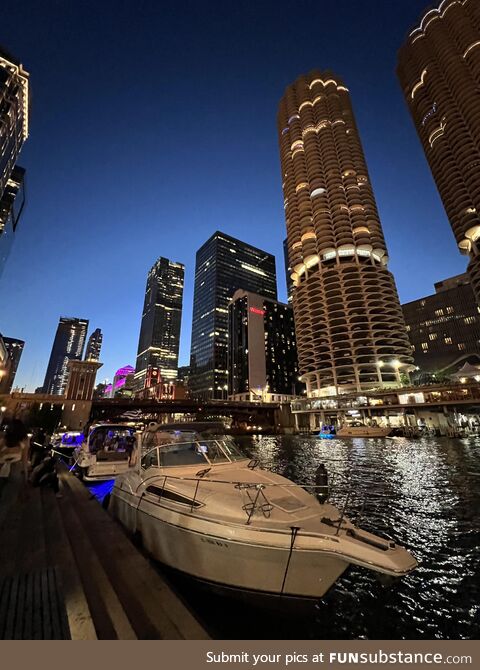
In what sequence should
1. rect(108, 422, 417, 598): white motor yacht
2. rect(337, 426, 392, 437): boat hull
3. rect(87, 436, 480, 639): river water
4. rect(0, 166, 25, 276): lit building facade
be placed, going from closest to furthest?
1. rect(108, 422, 417, 598): white motor yacht
2. rect(87, 436, 480, 639): river water
3. rect(337, 426, 392, 437): boat hull
4. rect(0, 166, 25, 276): lit building facade

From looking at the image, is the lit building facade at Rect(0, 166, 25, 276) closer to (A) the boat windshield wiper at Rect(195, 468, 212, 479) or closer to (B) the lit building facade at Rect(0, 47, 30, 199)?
(B) the lit building facade at Rect(0, 47, 30, 199)

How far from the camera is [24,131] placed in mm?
85875

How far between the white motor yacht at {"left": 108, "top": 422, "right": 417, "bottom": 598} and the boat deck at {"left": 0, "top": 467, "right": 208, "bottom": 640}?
99 centimetres

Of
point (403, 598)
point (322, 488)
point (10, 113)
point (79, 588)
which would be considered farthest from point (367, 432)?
→ point (10, 113)

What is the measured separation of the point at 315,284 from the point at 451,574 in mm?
103846

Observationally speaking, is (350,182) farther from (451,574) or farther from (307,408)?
(451,574)

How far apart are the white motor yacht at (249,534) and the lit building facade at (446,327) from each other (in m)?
113

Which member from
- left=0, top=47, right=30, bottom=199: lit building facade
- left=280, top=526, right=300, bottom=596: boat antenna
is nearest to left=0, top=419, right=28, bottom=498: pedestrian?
left=280, top=526, right=300, bottom=596: boat antenna

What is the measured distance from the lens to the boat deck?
3066 millimetres

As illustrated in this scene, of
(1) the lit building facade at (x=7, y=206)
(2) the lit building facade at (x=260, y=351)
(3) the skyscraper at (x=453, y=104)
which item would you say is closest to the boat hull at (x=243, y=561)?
(1) the lit building facade at (x=7, y=206)

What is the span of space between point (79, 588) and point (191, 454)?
4.31 metres

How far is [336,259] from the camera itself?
10619 centimetres

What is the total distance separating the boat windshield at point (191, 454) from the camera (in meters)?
7.61
